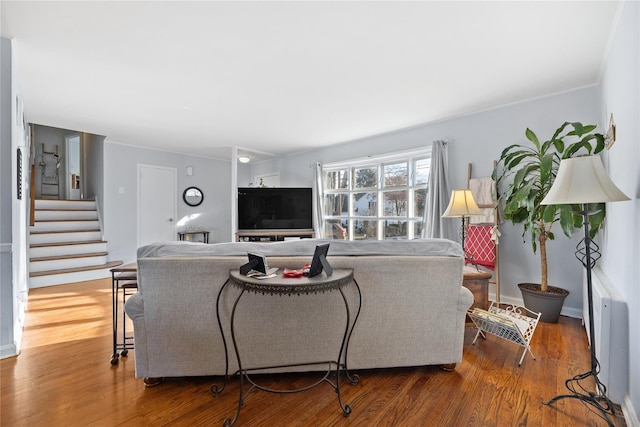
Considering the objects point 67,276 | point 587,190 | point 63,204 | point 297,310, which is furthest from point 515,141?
point 63,204

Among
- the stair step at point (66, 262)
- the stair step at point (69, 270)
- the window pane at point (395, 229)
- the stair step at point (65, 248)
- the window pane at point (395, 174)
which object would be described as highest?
the window pane at point (395, 174)

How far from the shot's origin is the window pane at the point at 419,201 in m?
4.59

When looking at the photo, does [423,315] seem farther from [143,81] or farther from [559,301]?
[143,81]

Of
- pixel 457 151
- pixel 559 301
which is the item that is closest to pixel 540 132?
pixel 457 151

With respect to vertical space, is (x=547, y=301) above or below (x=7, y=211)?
below

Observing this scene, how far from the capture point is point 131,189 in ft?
18.8

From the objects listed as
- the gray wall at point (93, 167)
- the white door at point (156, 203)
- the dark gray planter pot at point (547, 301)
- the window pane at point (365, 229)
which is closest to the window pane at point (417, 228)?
the window pane at point (365, 229)

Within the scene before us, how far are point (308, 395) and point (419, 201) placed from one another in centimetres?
A: 351

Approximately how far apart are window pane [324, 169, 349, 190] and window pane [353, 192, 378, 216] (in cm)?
34

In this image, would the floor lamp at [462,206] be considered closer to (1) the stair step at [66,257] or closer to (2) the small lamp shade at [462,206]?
(2) the small lamp shade at [462,206]

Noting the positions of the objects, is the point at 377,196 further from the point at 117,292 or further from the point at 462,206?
the point at 117,292

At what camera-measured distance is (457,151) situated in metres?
4.04

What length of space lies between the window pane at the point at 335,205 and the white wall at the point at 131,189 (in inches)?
107

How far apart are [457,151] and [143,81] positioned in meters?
3.68
